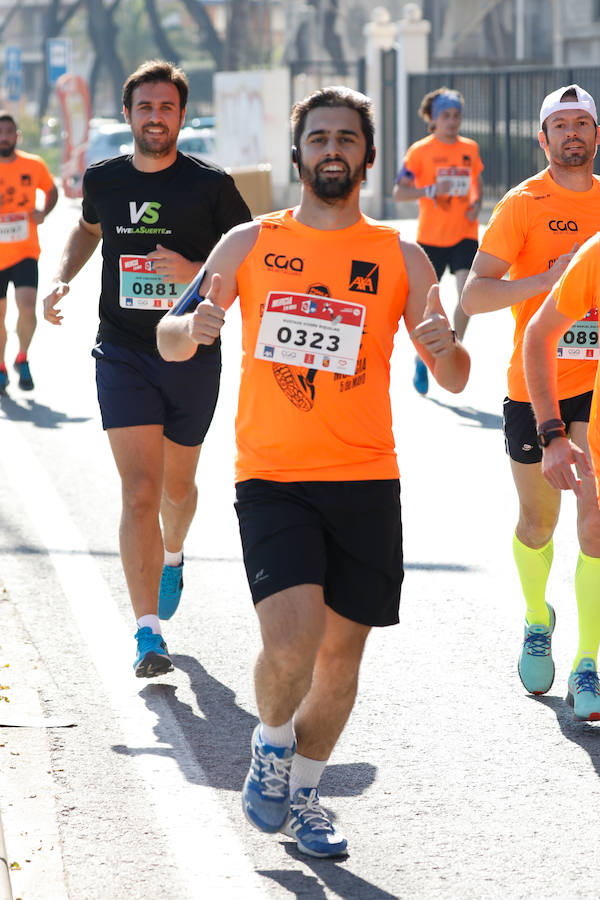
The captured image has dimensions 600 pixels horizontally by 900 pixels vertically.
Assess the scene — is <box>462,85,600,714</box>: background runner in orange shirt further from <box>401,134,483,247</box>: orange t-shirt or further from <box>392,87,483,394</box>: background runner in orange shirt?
<box>401,134,483,247</box>: orange t-shirt

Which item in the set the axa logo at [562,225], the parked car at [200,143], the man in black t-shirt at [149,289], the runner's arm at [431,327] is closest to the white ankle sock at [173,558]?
the man in black t-shirt at [149,289]

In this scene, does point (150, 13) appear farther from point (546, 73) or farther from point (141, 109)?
point (141, 109)

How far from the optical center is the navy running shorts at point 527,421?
18.7 feet

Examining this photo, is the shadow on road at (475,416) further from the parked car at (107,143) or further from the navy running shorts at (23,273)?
the parked car at (107,143)

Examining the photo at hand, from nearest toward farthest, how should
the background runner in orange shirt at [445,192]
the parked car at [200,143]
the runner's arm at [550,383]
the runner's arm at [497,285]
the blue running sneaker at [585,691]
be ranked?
the runner's arm at [550,383] < the blue running sneaker at [585,691] < the runner's arm at [497,285] < the background runner in orange shirt at [445,192] < the parked car at [200,143]

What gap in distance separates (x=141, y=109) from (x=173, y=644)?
2.00 meters

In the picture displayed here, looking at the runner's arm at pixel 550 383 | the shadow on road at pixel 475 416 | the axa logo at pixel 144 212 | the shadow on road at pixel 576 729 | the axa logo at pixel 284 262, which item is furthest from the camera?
the shadow on road at pixel 475 416

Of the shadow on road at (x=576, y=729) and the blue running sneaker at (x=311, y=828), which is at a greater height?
the blue running sneaker at (x=311, y=828)

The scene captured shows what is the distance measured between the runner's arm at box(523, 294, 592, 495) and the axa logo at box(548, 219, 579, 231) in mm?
1159

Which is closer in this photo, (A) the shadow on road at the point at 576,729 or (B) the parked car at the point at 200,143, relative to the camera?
(A) the shadow on road at the point at 576,729

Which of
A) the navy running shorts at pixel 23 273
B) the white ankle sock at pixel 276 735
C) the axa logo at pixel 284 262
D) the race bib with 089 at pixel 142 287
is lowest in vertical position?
the navy running shorts at pixel 23 273

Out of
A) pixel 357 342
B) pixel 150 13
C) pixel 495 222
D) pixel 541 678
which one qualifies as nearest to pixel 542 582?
pixel 541 678

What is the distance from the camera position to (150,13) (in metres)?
80.6

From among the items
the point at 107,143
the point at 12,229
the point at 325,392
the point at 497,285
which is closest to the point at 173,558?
the point at 497,285
